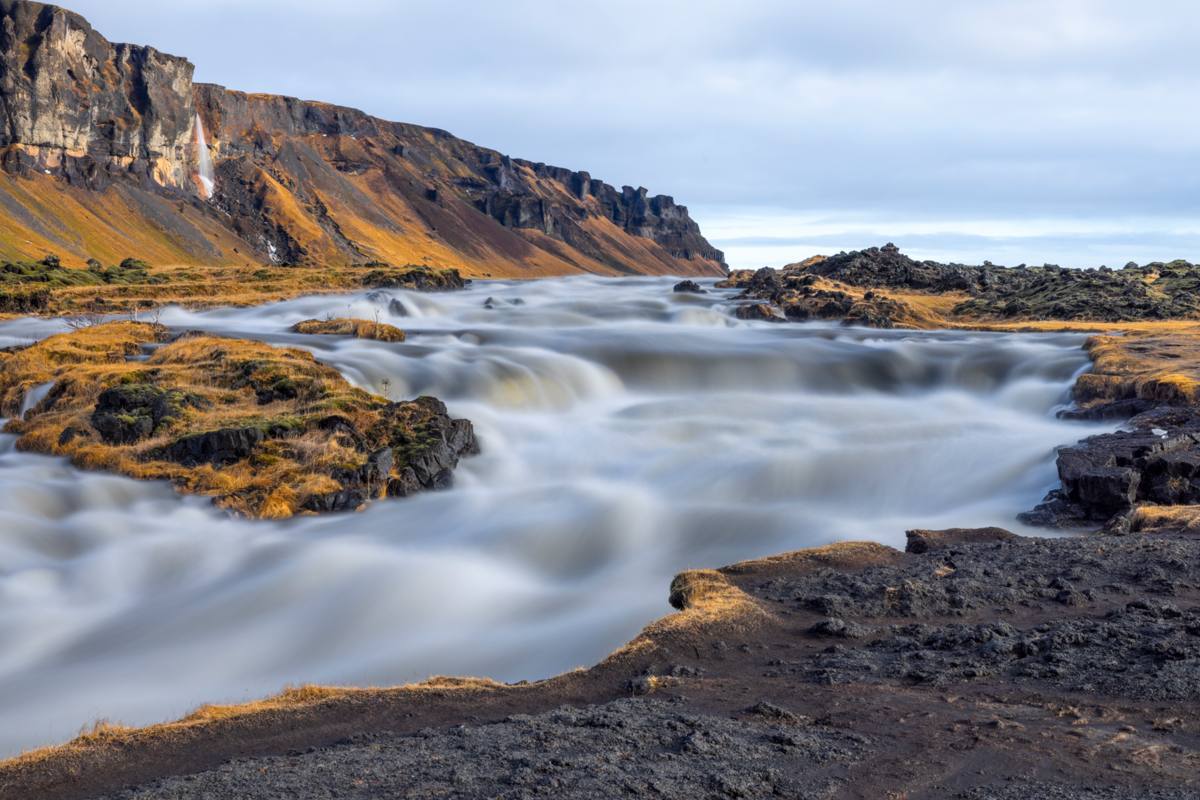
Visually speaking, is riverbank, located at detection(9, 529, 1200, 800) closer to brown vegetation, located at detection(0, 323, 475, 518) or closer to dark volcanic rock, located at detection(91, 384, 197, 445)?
brown vegetation, located at detection(0, 323, 475, 518)

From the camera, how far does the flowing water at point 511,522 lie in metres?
12.1

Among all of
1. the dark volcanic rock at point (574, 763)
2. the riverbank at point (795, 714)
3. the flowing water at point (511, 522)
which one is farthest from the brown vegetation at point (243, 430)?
the dark volcanic rock at point (574, 763)

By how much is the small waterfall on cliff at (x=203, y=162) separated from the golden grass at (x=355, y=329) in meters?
120

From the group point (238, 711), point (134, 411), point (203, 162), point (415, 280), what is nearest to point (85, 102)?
point (203, 162)

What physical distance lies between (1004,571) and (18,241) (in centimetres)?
10152

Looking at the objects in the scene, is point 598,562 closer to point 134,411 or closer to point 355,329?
point 134,411

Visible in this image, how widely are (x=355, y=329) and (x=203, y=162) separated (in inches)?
5043

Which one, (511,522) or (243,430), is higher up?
(243,430)

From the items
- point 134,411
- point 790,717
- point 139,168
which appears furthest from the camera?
point 139,168

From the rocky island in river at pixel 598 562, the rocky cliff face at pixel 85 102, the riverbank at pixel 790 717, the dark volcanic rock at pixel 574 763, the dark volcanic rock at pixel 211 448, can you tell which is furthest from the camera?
the rocky cliff face at pixel 85 102

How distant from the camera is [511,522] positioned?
17.6 metres

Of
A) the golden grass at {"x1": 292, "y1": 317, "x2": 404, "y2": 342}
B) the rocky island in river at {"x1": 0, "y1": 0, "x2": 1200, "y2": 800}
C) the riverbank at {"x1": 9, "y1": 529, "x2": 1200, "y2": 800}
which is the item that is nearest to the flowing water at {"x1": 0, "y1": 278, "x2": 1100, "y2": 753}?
the rocky island in river at {"x1": 0, "y1": 0, "x2": 1200, "y2": 800}

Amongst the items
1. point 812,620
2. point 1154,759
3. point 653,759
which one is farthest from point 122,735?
point 1154,759

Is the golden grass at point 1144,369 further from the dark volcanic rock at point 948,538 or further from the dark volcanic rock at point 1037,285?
the dark volcanic rock at point 1037,285
